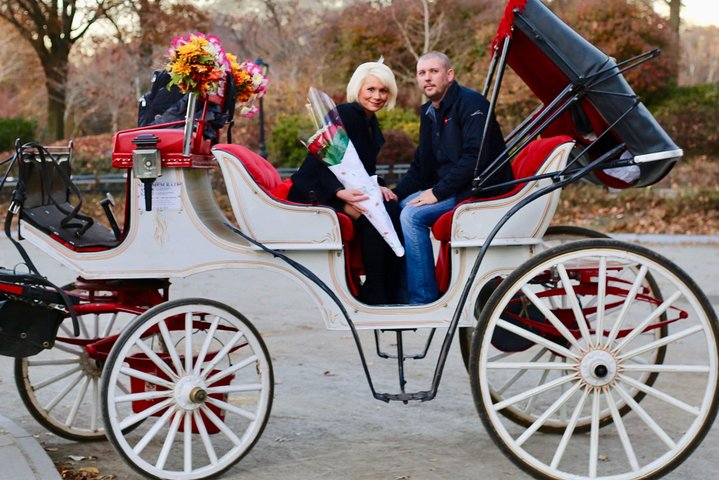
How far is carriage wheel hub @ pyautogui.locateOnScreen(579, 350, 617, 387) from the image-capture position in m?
4.28

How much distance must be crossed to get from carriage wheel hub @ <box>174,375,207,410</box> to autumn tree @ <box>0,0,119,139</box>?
926 inches

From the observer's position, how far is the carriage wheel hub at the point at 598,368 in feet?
14.0

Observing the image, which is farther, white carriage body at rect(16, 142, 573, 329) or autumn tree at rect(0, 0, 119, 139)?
autumn tree at rect(0, 0, 119, 139)

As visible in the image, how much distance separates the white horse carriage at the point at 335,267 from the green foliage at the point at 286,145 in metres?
15.8

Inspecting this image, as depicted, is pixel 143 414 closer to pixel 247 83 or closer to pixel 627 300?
pixel 247 83

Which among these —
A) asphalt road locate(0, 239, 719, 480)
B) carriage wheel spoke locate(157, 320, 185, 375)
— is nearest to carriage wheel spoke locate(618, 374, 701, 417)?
asphalt road locate(0, 239, 719, 480)

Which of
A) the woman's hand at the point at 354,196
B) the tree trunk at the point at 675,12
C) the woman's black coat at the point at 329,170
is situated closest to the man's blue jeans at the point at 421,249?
the woman's hand at the point at 354,196

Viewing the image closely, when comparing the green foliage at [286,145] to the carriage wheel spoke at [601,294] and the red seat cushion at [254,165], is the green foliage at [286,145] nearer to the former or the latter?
the red seat cushion at [254,165]

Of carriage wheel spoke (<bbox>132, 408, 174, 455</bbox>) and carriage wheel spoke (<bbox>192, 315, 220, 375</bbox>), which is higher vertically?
carriage wheel spoke (<bbox>192, 315, 220, 375</bbox>)

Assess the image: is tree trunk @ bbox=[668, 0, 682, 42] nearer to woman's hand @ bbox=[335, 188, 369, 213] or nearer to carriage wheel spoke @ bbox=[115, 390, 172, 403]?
woman's hand @ bbox=[335, 188, 369, 213]

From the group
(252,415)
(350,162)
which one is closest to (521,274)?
(350,162)

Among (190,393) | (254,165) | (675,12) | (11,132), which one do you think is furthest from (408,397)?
(11,132)

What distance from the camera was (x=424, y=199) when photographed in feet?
15.9

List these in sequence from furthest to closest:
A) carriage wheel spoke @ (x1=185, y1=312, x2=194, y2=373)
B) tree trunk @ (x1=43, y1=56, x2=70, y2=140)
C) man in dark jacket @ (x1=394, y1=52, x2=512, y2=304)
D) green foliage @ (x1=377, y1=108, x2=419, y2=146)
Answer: tree trunk @ (x1=43, y1=56, x2=70, y2=140)
green foliage @ (x1=377, y1=108, x2=419, y2=146)
man in dark jacket @ (x1=394, y1=52, x2=512, y2=304)
carriage wheel spoke @ (x1=185, y1=312, x2=194, y2=373)
